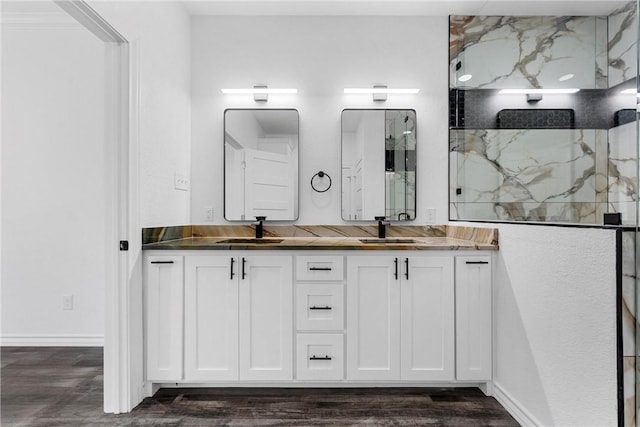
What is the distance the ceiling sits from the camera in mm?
2627

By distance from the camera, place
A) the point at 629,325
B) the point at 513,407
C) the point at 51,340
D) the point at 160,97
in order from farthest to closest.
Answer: the point at 51,340, the point at 160,97, the point at 513,407, the point at 629,325

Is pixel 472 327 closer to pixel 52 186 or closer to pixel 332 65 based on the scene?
pixel 332 65

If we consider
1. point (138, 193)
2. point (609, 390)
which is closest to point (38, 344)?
point (138, 193)

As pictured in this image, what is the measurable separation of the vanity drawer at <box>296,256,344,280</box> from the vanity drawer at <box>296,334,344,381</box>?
337mm

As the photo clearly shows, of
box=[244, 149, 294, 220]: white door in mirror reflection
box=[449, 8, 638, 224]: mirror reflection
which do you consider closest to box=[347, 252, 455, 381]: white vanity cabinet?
box=[449, 8, 638, 224]: mirror reflection

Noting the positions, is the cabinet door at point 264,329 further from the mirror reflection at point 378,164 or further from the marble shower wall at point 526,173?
the marble shower wall at point 526,173

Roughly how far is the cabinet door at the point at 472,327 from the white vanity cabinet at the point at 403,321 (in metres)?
0.05

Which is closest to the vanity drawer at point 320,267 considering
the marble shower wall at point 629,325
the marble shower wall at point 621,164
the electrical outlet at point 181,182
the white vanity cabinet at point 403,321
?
the white vanity cabinet at point 403,321

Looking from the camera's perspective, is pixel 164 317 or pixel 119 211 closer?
pixel 119 211

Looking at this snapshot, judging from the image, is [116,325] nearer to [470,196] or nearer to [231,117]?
[231,117]

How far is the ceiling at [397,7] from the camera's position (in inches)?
103

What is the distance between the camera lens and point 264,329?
2.17m

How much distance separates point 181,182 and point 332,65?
139 cm

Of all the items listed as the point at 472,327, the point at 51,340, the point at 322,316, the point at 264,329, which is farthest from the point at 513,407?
the point at 51,340
